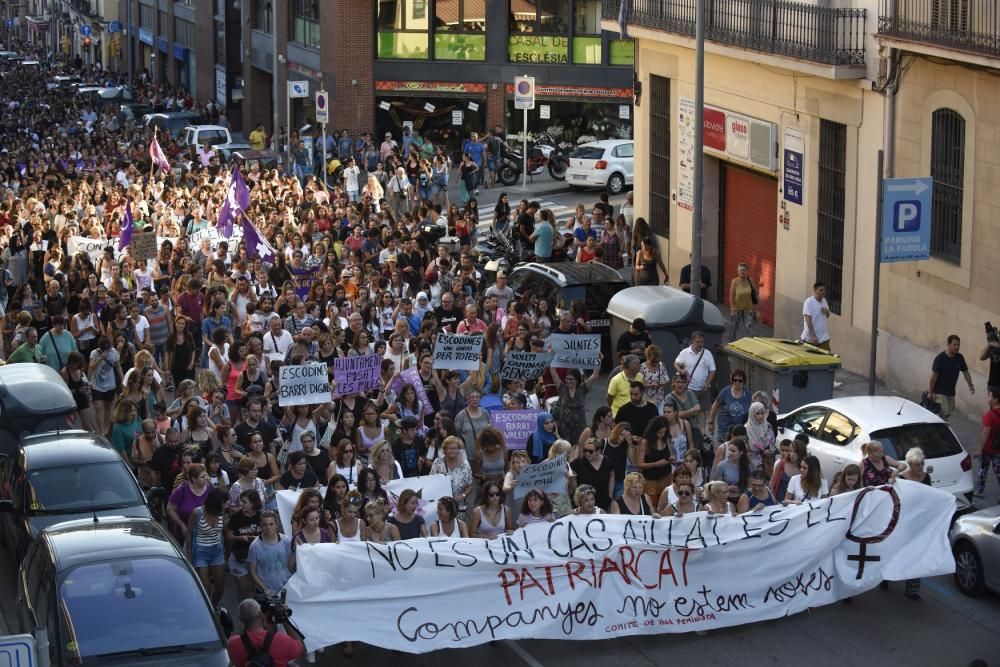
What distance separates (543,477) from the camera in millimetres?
14180

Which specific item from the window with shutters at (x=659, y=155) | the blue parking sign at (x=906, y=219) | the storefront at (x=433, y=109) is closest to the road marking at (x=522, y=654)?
the blue parking sign at (x=906, y=219)

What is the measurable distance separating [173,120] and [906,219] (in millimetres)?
38436

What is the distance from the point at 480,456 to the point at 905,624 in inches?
163

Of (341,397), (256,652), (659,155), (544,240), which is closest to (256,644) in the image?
(256,652)

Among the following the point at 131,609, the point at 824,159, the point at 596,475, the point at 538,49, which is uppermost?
the point at 538,49

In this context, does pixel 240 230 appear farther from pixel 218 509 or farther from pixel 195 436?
pixel 218 509

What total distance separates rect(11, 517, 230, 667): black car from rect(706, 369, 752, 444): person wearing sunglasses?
22.3 feet

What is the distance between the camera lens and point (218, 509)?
43.5 feet

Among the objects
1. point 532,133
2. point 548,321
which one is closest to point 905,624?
point 548,321

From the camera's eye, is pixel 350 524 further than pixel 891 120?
No

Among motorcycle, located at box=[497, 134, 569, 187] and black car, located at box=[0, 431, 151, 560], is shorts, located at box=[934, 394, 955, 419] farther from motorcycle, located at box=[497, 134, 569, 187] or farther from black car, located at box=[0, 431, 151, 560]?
motorcycle, located at box=[497, 134, 569, 187]

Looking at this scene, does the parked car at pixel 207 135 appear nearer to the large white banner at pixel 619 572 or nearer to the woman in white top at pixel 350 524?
the woman in white top at pixel 350 524

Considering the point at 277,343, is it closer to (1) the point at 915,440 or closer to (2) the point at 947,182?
(1) the point at 915,440

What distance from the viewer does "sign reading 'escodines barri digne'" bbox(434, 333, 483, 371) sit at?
58.3 feet
